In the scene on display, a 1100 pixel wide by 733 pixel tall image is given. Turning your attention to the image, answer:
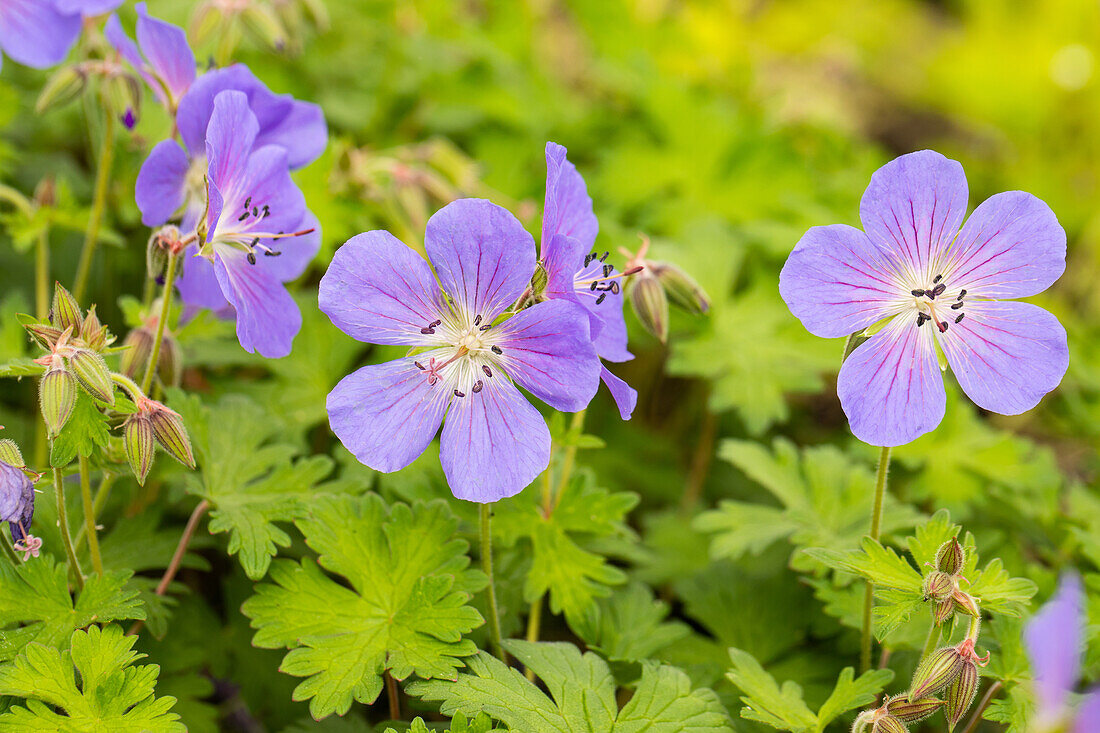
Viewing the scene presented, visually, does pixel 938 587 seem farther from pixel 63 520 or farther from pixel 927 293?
pixel 63 520

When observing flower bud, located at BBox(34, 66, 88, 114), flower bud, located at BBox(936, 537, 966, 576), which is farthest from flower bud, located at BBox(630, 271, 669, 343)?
flower bud, located at BBox(34, 66, 88, 114)

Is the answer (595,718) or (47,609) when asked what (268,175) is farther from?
(595,718)

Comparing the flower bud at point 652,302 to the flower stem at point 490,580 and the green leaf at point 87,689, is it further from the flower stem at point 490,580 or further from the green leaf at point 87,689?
the green leaf at point 87,689

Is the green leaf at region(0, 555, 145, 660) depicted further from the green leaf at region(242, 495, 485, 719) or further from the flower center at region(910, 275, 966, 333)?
the flower center at region(910, 275, 966, 333)

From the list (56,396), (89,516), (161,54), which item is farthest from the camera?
(161,54)

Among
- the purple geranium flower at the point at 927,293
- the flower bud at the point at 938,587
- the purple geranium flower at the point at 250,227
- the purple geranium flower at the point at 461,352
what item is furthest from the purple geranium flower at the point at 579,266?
the flower bud at the point at 938,587

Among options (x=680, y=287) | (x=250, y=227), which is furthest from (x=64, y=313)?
(x=680, y=287)

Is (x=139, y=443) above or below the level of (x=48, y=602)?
above
